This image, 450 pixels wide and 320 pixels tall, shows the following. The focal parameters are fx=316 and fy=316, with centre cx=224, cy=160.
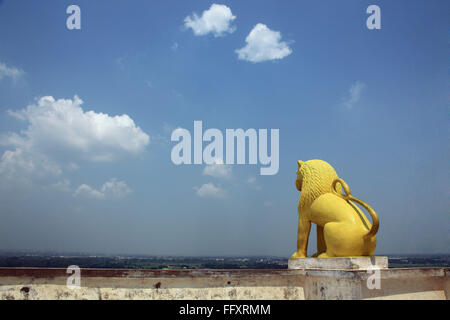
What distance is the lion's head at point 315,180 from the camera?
25.1 ft

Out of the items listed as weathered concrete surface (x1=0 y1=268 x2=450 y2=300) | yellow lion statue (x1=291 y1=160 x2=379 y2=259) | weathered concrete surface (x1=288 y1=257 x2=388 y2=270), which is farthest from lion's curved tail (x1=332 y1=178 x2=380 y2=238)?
weathered concrete surface (x1=0 y1=268 x2=450 y2=300)

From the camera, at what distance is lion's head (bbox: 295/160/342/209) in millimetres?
7656

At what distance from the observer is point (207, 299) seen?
554 centimetres

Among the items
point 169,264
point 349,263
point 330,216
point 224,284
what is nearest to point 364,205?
point 330,216

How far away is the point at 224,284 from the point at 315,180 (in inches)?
139

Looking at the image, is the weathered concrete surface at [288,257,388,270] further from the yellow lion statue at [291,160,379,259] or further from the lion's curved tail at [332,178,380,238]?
the lion's curved tail at [332,178,380,238]

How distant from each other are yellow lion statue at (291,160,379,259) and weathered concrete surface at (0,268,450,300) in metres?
0.82

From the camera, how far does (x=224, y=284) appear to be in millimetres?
5691

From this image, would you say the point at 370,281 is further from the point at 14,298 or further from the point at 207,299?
the point at 14,298

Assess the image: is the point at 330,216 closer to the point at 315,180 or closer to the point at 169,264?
the point at 315,180

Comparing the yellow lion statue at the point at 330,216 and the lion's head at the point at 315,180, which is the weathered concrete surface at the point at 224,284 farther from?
the lion's head at the point at 315,180

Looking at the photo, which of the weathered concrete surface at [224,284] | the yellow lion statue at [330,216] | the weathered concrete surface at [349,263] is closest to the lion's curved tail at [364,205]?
the yellow lion statue at [330,216]
